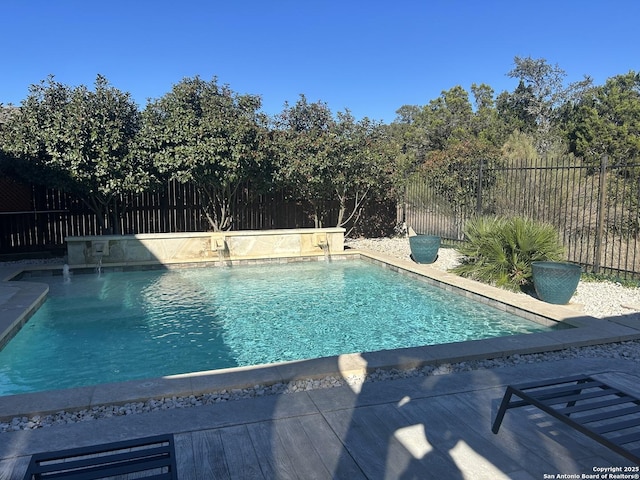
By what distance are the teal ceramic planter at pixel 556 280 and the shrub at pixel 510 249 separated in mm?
920

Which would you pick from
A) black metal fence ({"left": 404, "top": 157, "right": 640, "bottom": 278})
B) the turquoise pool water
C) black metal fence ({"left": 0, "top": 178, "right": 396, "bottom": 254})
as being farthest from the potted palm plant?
black metal fence ({"left": 0, "top": 178, "right": 396, "bottom": 254})

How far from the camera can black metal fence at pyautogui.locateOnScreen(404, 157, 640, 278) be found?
9.96 metres

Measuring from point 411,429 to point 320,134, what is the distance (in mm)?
10763

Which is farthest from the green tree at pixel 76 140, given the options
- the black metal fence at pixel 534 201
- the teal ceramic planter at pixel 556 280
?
the teal ceramic planter at pixel 556 280

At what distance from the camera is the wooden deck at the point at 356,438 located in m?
2.52

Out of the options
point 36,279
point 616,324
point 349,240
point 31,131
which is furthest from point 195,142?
point 616,324

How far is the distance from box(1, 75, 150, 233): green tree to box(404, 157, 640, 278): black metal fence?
8168mm

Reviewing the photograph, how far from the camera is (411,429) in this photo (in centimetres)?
294

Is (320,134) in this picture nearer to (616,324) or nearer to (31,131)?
(31,131)

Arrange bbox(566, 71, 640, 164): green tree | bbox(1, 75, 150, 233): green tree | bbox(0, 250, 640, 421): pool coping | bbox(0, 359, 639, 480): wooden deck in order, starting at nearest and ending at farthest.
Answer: bbox(0, 359, 639, 480): wooden deck, bbox(0, 250, 640, 421): pool coping, bbox(1, 75, 150, 233): green tree, bbox(566, 71, 640, 164): green tree

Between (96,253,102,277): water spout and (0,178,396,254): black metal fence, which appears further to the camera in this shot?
(0,178,396,254): black metal fence

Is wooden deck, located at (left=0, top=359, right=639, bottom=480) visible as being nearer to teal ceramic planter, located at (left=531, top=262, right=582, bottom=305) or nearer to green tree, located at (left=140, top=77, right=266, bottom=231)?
teal ceramic planter, located at (left=531, top=262, right=582, bottom=305)

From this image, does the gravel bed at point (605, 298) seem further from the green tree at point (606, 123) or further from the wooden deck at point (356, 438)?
the green tree at point (606, 123)

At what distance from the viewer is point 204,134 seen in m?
10.8
